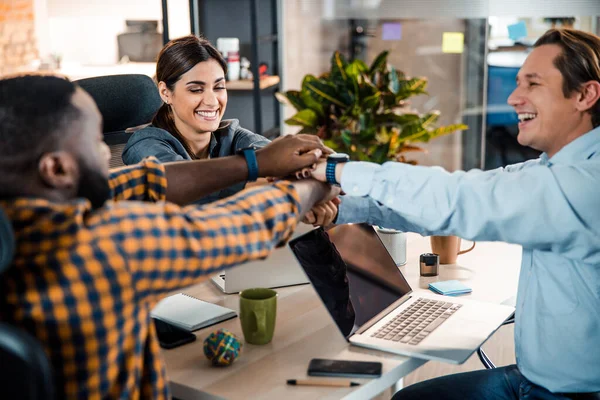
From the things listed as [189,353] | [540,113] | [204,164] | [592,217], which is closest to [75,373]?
[189,353]

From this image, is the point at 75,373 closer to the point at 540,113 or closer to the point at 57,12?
the point at 540,113

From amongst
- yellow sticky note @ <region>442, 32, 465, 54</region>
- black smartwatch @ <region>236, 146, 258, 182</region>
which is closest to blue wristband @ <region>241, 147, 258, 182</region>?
black smartwatch @ <region>236, 146, 258, 182</region>

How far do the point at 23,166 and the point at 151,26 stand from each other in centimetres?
386

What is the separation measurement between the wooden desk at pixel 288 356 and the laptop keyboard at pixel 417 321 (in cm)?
7

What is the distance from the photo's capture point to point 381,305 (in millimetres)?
1619

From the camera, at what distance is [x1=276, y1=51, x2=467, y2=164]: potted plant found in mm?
4137

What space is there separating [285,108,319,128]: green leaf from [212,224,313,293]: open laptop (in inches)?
94.9

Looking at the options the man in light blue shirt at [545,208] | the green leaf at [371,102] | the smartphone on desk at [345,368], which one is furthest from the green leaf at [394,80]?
the smartphone on desk at [345,368]

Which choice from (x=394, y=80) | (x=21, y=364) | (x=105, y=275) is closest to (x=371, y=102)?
(x=394, y=80)

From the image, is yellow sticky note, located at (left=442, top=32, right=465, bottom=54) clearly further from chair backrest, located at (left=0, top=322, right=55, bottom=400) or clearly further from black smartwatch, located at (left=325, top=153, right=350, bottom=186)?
chair backrest, located at (left=0, top=322, right=55, bottom=400)

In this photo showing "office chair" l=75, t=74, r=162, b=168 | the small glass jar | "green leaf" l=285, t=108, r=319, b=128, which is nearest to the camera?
the small glass jar

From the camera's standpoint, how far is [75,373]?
0.98 m

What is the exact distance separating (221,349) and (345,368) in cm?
23

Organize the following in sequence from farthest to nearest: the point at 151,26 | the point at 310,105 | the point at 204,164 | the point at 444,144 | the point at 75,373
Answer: the point at 444,144, the point at 151,26, the point at 310,105, the point at 204,164, the point at 75,373
